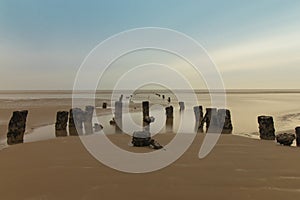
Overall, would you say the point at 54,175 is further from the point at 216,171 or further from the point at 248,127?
the point at 248,127

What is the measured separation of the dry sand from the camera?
5.14 meters

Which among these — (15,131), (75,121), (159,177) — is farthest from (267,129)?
(15,131)

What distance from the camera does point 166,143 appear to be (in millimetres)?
10438

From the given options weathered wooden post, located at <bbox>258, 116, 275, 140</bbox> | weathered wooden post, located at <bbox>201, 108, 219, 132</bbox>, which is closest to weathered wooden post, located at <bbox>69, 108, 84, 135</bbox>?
weathered wooden post, located at <bbox>201, 108, 219, 132</bbox>

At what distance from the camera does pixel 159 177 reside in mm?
6105

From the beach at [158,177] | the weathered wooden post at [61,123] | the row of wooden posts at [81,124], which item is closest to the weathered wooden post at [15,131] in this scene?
the row of wooden posts at [81,124]

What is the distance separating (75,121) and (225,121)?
749 cm

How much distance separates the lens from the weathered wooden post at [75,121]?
51.8ft

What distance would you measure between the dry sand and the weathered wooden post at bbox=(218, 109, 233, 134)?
245 inches

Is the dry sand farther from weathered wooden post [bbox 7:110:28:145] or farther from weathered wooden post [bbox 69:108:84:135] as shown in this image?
weathered wooden post [bbox 69:108:84:135]

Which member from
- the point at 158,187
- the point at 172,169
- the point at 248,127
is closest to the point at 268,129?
the point at 248,127

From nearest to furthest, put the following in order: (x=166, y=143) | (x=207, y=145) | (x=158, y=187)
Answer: (x=158, y=187) < (x=207, y=145) < (x=166, y=143)

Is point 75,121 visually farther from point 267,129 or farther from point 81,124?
point 267,129

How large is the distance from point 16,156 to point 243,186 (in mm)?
5667
